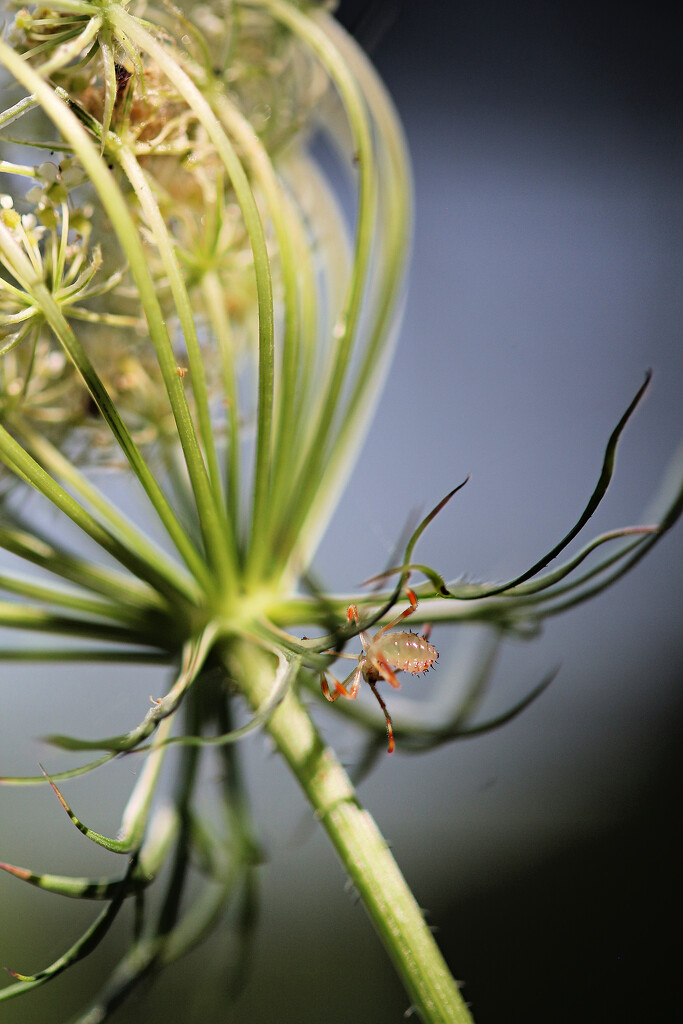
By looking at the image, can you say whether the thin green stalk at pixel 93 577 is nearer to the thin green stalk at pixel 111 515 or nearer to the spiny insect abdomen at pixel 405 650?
the thin green stalk at pixel 111 515

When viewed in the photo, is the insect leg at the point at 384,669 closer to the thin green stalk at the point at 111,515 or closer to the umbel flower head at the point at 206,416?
the umbel flower head at the point at 206,416

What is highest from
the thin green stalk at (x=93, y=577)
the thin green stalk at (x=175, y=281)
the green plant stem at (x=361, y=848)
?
the thin green stalk at (x=175, y=281)

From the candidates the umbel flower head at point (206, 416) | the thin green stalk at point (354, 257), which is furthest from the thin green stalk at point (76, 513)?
the thin green stalk at point (354, 257)

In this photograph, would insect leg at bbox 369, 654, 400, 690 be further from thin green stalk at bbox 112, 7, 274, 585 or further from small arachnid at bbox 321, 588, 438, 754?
thin green stalk at bbox 112, 7, 274, 585

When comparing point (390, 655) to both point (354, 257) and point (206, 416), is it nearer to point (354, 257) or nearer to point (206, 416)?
point (206, 416)

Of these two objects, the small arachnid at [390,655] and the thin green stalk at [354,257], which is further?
the thin green stalk at [354,257]

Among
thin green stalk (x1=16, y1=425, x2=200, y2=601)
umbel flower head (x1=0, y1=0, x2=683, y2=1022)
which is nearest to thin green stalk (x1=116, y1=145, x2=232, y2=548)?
umbel flower head (x1=0, y1=0, x2=683, y2=1022)

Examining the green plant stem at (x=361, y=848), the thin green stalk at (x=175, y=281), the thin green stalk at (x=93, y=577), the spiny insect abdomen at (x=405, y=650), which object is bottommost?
the green plant stem at (x=361, y=848)

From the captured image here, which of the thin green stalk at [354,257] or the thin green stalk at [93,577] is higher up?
the thin green stalk at [354,257]
